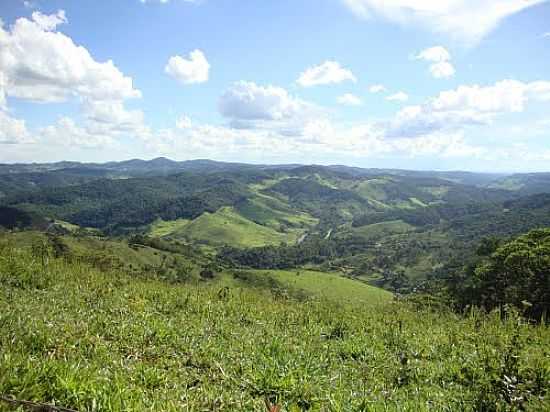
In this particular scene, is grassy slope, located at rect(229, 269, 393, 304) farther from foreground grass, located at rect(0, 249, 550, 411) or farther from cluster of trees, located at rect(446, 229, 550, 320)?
foreground grass, located at rect(0, 249, 550, 411)

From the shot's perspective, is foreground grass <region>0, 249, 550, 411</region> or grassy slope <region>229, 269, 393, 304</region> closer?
foreground grass <region>0, 249, 550, 411</region>

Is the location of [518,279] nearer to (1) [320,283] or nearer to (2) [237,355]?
(2) [237,355]

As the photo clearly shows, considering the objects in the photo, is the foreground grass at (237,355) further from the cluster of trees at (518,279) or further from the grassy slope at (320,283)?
the grassy slope at (320,283)

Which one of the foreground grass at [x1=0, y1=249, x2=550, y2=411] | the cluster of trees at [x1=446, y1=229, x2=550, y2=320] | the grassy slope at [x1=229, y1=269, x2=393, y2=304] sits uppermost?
the foreground grass at [x1=0, y1=249, x2=550, y2=411]

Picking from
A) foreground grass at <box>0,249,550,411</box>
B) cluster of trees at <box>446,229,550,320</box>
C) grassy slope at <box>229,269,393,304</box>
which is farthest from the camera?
grassy slope at <box>229,269,393,304</box>

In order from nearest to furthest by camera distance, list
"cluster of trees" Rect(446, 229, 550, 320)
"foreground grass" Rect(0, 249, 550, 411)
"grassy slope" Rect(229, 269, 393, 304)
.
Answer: "foreground grass" Rect(0, 249, 550, 411) < "cluster of trees" Rect(446, 229, 550, 320) < "grassy slope" Rect(229, 269, 393, 304)

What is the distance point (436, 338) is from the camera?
10336mm

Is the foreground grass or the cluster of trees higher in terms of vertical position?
the foreground grass

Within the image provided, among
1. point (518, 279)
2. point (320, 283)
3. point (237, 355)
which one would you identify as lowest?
point (320, 283)

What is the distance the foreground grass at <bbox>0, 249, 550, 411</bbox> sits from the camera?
5.36 metres

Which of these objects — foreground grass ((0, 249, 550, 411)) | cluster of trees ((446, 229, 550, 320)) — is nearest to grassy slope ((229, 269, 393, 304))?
cluster of trees ((446, 229, 550, 320))

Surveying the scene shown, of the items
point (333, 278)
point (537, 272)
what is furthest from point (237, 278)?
point (537, 272)

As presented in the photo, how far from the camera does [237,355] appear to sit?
7.79 meters

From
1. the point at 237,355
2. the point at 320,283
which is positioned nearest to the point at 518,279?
the point at 237,355
